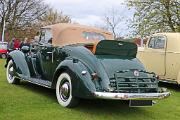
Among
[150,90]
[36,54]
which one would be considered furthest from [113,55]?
[36,54]

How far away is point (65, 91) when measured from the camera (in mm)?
8453

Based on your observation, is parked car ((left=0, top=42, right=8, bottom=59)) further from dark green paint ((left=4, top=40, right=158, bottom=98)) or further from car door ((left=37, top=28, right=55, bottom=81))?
dark green paint ((left=4, top=40, right=158, bottom=98))

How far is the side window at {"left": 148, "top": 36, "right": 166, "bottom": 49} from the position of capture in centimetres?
1325

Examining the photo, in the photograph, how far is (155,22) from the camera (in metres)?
29.2

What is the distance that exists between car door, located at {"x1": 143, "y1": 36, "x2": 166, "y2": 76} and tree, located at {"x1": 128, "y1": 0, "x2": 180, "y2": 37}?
14.8 metres

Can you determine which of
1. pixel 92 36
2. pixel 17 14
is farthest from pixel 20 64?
Result: pixel 17 14

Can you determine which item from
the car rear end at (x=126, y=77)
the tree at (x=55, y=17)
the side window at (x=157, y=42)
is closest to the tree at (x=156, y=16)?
the side window at (x=157, y=42)

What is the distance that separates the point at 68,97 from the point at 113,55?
127 cm

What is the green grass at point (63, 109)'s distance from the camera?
7.59 meters

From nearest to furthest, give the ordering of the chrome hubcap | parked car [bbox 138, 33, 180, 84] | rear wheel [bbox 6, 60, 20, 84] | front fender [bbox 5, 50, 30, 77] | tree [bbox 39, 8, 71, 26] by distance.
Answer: the chrome hubcap, front fender [bbox 5, 50, 30, 77], rear wheel [bbox 6, 60, 20, 84], parked car [bbox 138, 33, 180, 84], tree [bbox 39, 8, 71, 26]

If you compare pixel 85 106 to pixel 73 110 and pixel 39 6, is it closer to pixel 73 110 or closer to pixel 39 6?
pixel 73 110

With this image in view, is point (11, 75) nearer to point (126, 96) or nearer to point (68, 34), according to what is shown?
point (68, 34)

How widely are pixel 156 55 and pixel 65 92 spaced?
18.5ft

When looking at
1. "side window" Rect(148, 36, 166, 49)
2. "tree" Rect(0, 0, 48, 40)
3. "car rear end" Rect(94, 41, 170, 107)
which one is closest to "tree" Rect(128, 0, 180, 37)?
"side window" Rect(148, 36, 166, 49)
